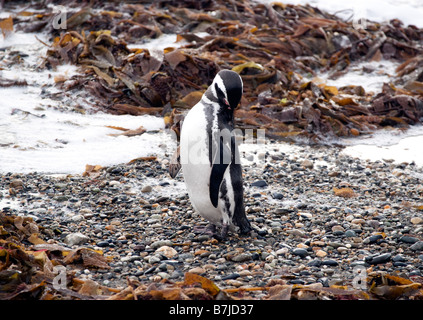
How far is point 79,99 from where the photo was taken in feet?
21.7

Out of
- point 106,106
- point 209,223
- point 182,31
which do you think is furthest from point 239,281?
point 182,31

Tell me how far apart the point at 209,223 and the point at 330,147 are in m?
2.74

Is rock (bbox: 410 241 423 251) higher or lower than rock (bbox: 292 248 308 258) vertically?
higher

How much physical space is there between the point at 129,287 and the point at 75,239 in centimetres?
103

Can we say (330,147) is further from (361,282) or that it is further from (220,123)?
(361,282)

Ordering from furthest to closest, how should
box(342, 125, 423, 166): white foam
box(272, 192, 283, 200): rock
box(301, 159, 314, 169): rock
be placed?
box(342, 125, 423, 166): white foam
box(301, 159, 314, 169): rock
box(272, 192, 283, 200): rock

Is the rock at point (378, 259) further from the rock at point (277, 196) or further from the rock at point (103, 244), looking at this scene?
the rock at point (103, 244)

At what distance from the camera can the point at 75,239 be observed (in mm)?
3572

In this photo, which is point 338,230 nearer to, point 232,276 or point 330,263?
point 330,263

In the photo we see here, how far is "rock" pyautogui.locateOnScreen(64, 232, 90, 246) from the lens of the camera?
356cm

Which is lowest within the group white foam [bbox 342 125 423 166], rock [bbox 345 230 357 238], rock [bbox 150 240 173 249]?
white foam [bbox 342 125 423 166]

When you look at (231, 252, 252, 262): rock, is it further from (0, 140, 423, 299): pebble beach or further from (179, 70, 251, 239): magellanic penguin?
(179, 70, 251, 239): magellanic penguin

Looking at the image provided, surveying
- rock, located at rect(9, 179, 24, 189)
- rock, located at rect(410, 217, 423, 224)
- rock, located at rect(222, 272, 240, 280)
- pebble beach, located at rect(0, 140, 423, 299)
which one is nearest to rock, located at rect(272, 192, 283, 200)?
pebble beach, located at rect(0, 140, 423, 299)

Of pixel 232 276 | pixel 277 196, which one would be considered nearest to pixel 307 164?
pixel 277 196
